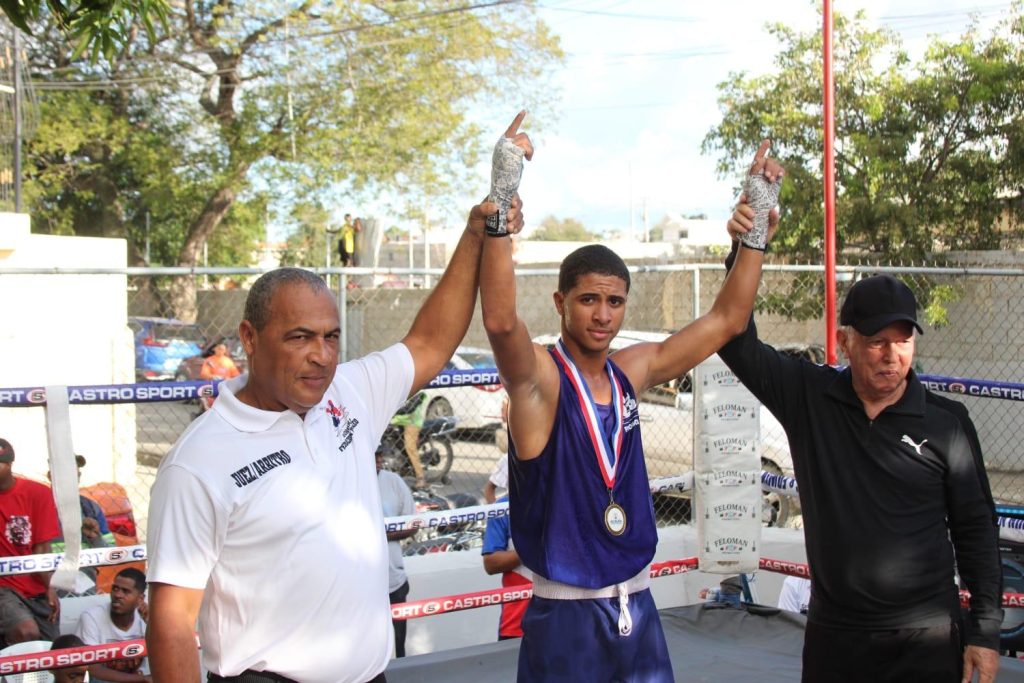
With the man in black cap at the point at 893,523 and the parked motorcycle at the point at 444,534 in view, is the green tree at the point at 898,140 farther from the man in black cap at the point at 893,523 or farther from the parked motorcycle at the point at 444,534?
the man in black cap at the point at 893,523

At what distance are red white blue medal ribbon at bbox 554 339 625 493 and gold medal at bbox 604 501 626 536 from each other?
0.05 metres

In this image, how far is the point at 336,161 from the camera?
72.3ft

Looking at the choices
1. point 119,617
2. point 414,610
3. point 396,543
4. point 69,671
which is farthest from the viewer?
point 396,543

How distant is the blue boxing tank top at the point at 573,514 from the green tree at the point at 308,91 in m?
19.5

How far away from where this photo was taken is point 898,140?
11.5 meters

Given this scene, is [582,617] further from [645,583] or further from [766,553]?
[766,553]

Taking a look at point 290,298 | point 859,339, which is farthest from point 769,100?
point 290,298

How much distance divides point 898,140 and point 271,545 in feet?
35.9

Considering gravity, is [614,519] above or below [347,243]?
below

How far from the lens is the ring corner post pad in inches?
154

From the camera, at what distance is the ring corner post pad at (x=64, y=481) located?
12.8 ft

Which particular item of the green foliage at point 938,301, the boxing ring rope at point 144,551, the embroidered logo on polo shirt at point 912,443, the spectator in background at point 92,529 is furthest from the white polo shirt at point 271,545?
the green foliage at point 938,301

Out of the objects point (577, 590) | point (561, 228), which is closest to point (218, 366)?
point (577, 590)

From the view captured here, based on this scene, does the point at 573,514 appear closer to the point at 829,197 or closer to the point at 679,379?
the point at 829,197
